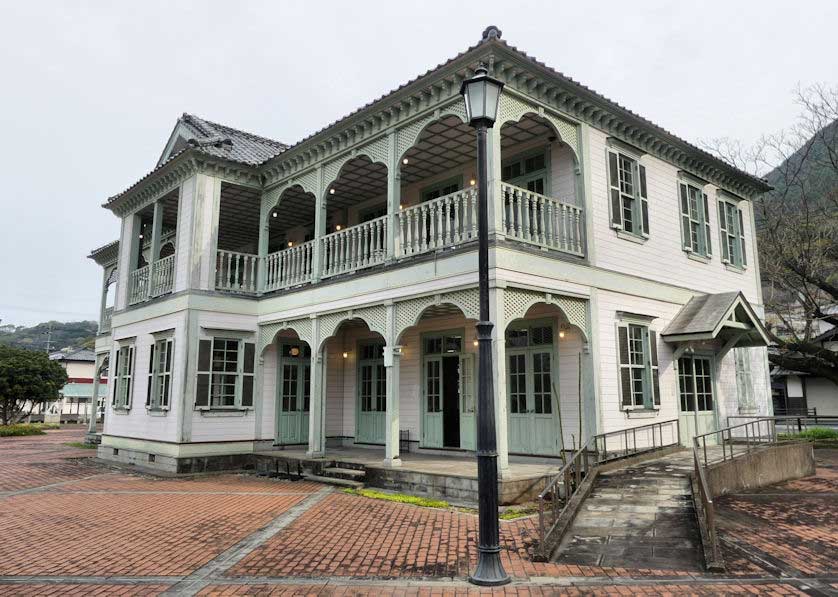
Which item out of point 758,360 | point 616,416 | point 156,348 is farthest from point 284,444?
point 758,360

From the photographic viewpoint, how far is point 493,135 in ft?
35.4

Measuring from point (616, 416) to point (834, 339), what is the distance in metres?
27.8

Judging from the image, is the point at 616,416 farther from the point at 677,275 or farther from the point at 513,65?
the point at 513,65

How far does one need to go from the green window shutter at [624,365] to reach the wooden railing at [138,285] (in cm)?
1299

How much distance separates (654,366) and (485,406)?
813 centimetres

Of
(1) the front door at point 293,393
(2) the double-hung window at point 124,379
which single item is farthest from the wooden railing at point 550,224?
(2) the double-hung window at point 124,379

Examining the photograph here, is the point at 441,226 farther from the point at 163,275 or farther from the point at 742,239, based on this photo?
the point at 742,239

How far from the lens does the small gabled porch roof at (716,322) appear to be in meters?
13.2

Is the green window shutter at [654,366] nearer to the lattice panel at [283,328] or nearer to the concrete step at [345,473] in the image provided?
the concrete step at [345,473]

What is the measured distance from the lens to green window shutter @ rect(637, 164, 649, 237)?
13562mm

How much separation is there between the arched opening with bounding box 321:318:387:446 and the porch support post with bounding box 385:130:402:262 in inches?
169

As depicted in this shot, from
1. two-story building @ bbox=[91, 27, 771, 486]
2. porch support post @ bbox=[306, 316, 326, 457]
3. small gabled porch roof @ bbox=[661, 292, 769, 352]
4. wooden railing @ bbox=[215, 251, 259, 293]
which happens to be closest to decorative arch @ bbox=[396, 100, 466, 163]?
two-story building @ bbox=[91, 27, 771, 486]

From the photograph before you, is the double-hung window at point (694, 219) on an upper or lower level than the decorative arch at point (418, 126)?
lower

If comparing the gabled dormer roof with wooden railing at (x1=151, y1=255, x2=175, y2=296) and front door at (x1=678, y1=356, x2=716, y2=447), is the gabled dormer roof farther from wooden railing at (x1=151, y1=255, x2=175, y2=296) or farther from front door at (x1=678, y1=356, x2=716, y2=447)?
front door at (x1=678, y1=356, x2=716, y2=447)
